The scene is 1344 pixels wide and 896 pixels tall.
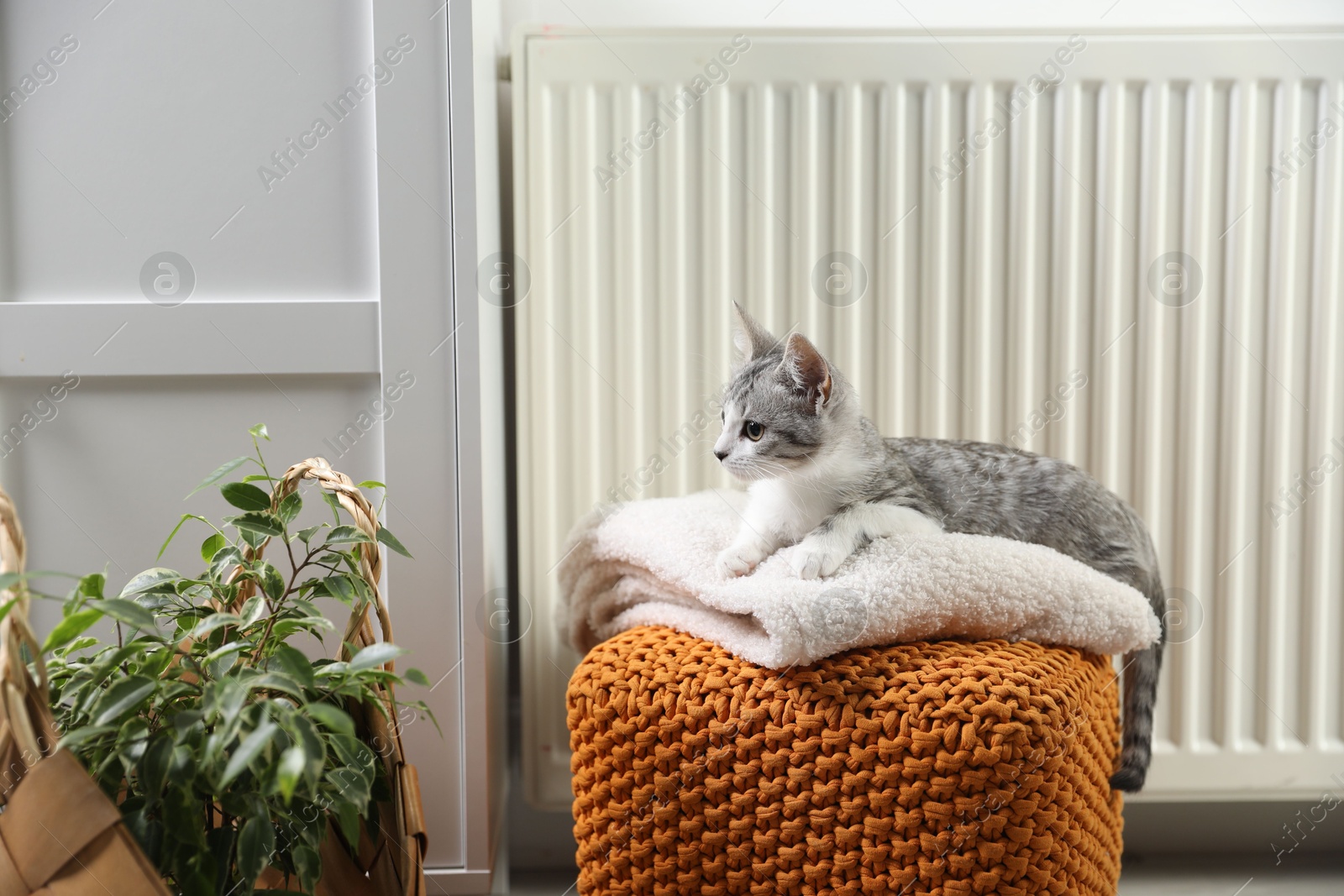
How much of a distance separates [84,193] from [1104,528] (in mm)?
1144

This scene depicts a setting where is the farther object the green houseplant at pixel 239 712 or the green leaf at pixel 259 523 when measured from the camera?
the green leaf at pixel 259 523

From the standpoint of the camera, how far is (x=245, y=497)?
0.63 metres

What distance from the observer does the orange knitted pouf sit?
0.59 meters

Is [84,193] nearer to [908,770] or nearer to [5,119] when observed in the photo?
[5,119]

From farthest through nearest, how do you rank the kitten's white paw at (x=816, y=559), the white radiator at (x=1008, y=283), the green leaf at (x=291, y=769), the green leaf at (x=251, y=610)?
the white radiator at (x=1008, y=283) < the kitten's white paw at (x=816, y=559) < the green leaf at (x=251, y=610) < the green leaf at (x=291, y=769)

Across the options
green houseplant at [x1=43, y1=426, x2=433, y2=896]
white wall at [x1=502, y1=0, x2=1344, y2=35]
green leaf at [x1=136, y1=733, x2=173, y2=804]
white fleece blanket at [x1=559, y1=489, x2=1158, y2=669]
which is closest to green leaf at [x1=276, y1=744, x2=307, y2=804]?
green houseplant at [x1=43, y1=426, x2=433, y2=896]

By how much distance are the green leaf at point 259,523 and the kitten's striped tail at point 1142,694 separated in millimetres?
834

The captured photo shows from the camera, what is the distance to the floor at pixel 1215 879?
112cm

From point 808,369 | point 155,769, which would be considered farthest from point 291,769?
point 808,369

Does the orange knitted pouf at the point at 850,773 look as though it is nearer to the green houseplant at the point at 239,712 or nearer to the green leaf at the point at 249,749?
the green houseplant at the point at 239,712

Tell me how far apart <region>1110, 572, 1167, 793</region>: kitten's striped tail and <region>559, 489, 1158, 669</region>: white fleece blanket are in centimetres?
9

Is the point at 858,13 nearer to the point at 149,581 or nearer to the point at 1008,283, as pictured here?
the point at 1008,283

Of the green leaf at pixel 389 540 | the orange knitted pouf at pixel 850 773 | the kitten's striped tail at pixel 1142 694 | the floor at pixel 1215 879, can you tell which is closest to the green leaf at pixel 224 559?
the green leaf at pixel 389 540

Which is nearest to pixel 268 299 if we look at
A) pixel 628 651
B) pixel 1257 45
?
pixel 628 651
